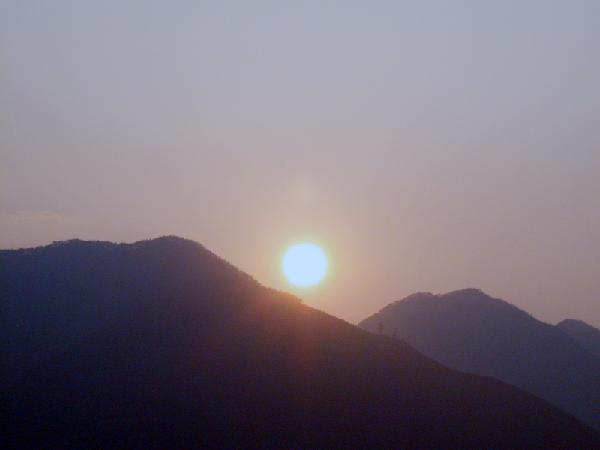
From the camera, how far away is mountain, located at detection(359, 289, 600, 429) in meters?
78.4

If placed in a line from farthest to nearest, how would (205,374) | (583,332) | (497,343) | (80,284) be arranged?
(583,332)
(497,343)
(80,284)
(205,374)

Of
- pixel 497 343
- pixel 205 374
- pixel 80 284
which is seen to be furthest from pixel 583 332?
pixel 205 374

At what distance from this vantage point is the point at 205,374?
38.2 meters

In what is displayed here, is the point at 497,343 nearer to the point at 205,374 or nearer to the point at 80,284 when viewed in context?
the point at 80,284

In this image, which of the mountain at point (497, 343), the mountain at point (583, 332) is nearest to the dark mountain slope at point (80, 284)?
the mountain at point (497, 343)

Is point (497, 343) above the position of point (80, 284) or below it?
below

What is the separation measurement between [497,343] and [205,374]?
53926mm

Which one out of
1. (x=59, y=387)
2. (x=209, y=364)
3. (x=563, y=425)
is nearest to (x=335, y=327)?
(x=209, y=364)

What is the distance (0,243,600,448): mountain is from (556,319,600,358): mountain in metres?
61.2

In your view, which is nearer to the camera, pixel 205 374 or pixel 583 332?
pixel 205 374

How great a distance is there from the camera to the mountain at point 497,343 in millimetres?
78438

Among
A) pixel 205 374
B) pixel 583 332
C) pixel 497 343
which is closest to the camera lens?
pixel 205 374

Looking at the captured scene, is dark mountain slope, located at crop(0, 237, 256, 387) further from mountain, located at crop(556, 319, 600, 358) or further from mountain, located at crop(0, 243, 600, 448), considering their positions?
mountain, located at crop(556, 319, 600, 358)

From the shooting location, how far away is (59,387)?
122 feet
